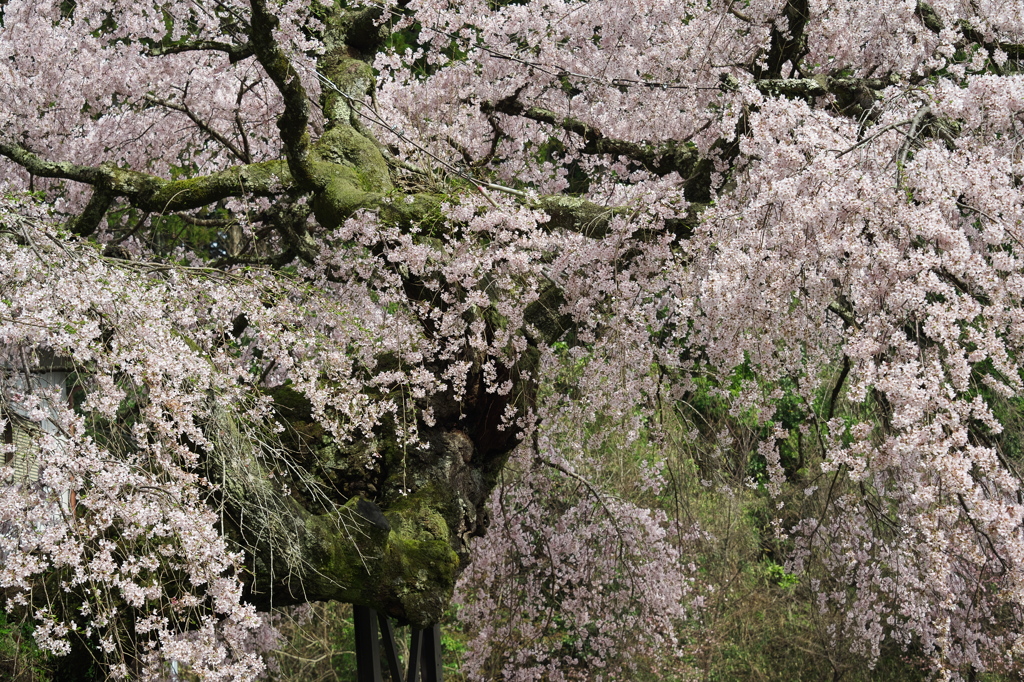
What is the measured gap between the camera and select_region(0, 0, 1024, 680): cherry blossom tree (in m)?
2.83

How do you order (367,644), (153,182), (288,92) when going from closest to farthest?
(367,644)
(288,92)
(153,182)

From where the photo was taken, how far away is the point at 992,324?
2.84 metres

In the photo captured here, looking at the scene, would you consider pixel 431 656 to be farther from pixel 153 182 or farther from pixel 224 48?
pixel 224 48

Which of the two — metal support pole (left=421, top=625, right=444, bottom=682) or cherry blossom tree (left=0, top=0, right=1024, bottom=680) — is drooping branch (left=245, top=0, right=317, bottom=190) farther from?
metal support pole (left=421, top=625, right=444, bottom=682)

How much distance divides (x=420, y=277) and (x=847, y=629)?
18.0 ft

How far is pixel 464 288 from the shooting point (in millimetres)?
4227

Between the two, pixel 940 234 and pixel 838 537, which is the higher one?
pixel 940 234

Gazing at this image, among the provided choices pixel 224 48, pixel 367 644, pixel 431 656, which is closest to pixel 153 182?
pixel 224 48

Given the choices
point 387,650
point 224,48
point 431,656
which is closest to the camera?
point 387,650

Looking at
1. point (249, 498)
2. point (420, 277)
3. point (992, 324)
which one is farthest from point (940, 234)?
point (249, 498)

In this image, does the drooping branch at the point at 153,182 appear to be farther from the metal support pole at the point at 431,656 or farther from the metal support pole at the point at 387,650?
the metal support pole at the point at 431,656

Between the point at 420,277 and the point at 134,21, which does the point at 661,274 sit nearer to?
the point at 420,277

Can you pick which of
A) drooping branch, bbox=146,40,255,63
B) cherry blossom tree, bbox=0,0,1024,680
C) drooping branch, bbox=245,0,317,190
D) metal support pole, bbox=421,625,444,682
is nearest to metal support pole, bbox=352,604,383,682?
cherry blossom tree, bbox=0,0,1024,680

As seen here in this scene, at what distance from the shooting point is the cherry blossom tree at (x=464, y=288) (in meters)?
2.83
